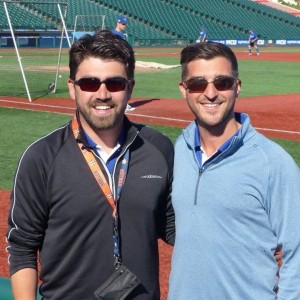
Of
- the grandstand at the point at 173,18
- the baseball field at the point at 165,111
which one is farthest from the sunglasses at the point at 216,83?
the grandstand at the point at 173,18

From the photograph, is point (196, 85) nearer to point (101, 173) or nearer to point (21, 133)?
point (101, 173)

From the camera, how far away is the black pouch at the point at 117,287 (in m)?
2.83

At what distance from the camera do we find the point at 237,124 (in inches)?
121

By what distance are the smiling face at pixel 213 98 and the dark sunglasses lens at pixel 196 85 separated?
0.01m

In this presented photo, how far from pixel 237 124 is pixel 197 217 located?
439mm

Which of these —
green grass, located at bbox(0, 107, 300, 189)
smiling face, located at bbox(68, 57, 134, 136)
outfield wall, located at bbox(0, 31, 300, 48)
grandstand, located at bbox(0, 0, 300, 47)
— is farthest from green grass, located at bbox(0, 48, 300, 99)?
grandstand, located at bbox(0, 0, 300, 47)

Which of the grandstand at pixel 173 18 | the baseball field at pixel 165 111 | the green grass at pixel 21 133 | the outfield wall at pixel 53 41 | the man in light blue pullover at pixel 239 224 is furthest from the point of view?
the grandstand at pixel 173 18

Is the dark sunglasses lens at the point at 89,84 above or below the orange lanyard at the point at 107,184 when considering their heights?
above

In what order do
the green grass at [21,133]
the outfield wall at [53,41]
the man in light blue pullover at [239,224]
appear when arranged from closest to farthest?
the man in light blue pullover at [239,224] < the green grass at [21,133] < the outfield wall at [53,41]

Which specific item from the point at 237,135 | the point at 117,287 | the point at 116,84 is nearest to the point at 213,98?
the point at 237,135

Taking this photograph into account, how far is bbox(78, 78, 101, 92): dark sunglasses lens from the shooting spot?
2.94 m

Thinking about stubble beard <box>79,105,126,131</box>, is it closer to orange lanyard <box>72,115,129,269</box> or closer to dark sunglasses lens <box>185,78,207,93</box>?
orange lanyard <box>72,115,129,269</box>

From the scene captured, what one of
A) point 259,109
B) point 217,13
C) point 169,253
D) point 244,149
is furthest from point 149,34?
point 244,149

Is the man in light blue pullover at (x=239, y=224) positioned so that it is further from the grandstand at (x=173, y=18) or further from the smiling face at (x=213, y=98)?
the grandstand at (x=173, y=18)
